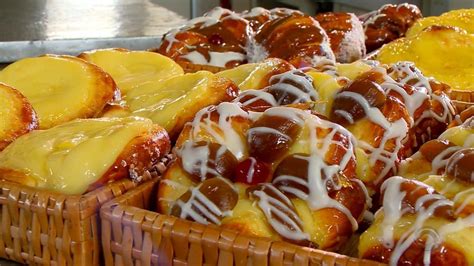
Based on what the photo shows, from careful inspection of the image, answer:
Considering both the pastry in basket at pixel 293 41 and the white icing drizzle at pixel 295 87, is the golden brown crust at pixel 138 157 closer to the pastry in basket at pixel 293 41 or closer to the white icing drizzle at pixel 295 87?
the white icing drizzle at pixel 295 87

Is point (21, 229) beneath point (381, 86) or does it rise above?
beneath

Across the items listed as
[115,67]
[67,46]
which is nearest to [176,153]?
[115,67]

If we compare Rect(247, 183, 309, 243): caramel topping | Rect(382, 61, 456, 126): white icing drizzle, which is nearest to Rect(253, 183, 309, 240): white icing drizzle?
Rect(247, 183, 309, 243): caramel topping

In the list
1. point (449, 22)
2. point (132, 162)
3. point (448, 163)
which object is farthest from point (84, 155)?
point (449, 22)

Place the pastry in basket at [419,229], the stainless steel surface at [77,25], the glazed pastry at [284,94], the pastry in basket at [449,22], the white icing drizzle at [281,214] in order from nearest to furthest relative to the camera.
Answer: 1. the pastry in basket at [419,229]
2. the white icing drizzle at [281,214]
3. the glazed pastry at [284,94]
4. the pastry in basket at [449,22]
5. the stainless steel surface at [77,25]

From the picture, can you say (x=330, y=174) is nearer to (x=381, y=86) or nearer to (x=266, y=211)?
(x=266, y=211)

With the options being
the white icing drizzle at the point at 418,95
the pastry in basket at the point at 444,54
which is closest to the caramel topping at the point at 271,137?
the white icing drizzle at the point at 418,95
